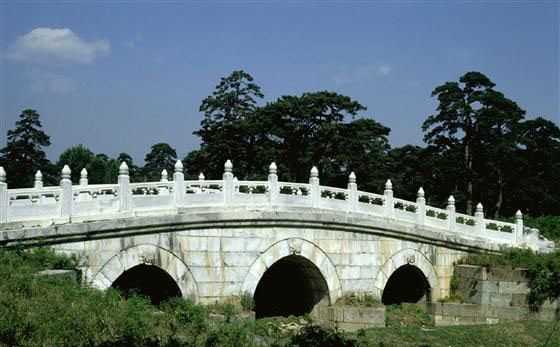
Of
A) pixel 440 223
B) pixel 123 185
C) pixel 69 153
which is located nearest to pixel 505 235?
pixel 440 223

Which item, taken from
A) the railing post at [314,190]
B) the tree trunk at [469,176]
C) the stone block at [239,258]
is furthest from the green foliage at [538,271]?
the tree trunk at [469,176]

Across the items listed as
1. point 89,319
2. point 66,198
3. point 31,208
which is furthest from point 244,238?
point 89,319

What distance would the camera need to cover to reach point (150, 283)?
53.2ft

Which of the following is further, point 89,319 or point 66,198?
point 66,198

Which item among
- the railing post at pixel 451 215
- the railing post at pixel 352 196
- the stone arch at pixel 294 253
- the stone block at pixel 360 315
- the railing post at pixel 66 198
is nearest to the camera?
the railing post at pixel 66 198

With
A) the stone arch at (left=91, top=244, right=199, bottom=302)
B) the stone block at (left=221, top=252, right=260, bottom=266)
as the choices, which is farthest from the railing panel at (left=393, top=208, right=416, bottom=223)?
the stone arch at (left=91, top=244, right=199, bottom=302)

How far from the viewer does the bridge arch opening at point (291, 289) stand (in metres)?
17.2

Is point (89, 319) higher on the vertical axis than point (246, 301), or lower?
higher

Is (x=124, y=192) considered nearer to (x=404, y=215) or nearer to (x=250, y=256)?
(x=250, y=256)

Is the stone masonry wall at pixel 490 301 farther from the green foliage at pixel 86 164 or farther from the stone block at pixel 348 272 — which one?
the green foliage at pixel 86 164

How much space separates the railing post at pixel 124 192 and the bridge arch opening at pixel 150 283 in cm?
217

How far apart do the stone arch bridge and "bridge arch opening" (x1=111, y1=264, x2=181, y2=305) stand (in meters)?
0.03

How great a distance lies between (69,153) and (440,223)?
1114 inches

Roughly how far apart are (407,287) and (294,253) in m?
5.53
